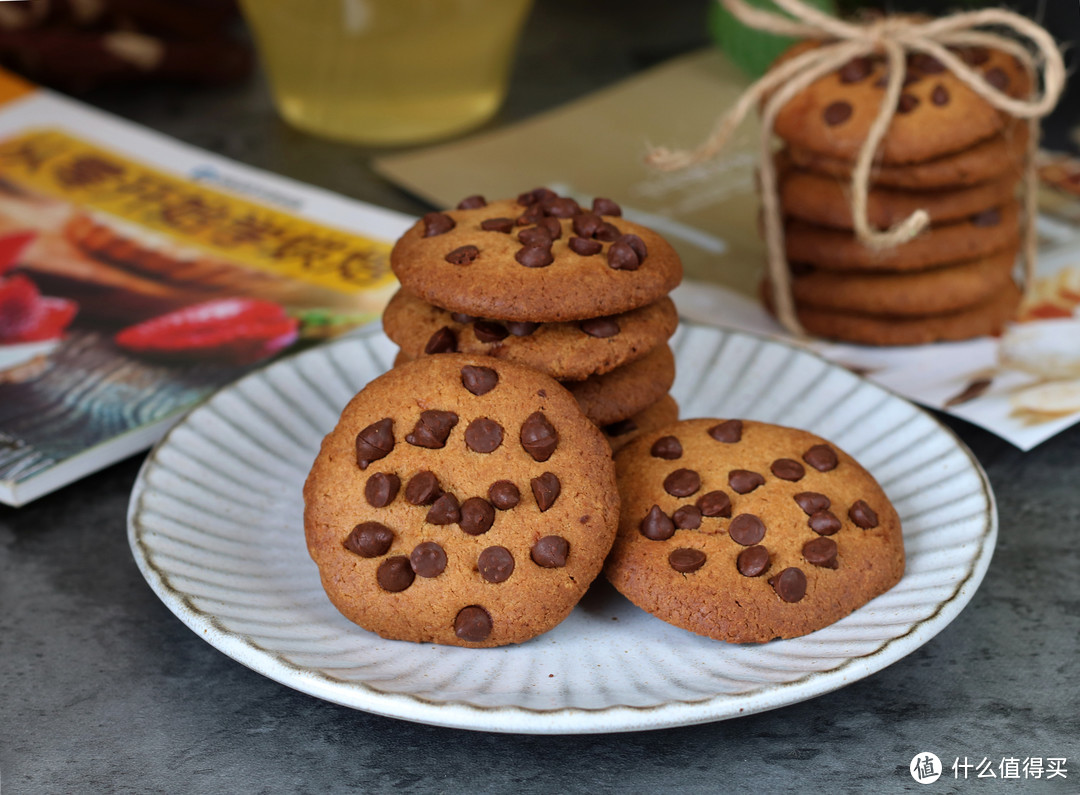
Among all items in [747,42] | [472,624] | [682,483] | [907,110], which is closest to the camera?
[472,624]

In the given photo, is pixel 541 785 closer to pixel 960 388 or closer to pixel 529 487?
pixel 529 487

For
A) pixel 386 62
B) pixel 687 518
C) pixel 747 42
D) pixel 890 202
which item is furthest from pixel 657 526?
pixel 747 42

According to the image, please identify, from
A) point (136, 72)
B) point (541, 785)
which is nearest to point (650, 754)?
point (541, 785)

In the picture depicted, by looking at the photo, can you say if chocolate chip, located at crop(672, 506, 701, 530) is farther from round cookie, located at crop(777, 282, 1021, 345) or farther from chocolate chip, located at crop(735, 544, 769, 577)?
round cookie, located at crop(777, 282, 1021, 345)

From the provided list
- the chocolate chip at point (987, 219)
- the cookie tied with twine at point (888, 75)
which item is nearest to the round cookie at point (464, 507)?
the cookie tied with twine at point (888, 75)

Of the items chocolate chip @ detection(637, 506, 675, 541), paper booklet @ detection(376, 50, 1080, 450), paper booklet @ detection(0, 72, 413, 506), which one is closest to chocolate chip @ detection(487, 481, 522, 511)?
chocolate chip @ detection(637, 506, 675, 541)

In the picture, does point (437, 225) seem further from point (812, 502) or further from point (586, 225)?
point (812, 502)
